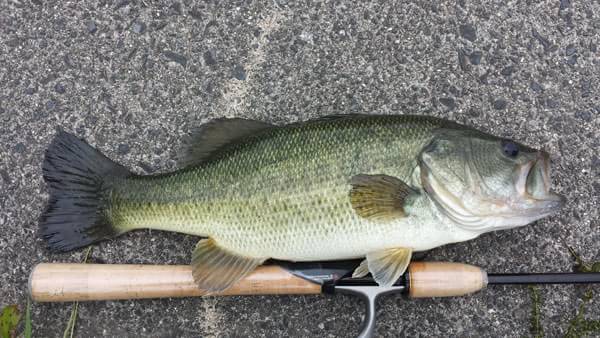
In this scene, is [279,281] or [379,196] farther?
[279,281]

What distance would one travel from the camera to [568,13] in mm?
2855

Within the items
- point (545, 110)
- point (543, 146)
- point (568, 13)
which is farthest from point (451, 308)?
point (568, 13)

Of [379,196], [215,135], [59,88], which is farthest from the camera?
[59,88]

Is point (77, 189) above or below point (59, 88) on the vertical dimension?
below

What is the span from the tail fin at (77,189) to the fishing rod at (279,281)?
0.19m

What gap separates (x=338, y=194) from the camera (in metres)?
2.21

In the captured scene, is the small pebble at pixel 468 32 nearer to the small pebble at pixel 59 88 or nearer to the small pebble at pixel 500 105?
the small pebble at pixel 500 105

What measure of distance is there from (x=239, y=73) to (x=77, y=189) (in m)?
1.07

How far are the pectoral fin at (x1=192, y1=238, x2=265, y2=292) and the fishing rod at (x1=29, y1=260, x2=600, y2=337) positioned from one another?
4cm

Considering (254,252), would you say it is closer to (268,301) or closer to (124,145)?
(268,301)

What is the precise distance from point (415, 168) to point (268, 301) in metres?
1.04

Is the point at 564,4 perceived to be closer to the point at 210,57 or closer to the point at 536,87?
the point at 536,87

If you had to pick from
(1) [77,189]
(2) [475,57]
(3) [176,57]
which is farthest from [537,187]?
(1) [77,189]

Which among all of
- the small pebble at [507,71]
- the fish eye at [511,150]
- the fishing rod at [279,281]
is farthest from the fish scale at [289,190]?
the small pebble at [507,71]
